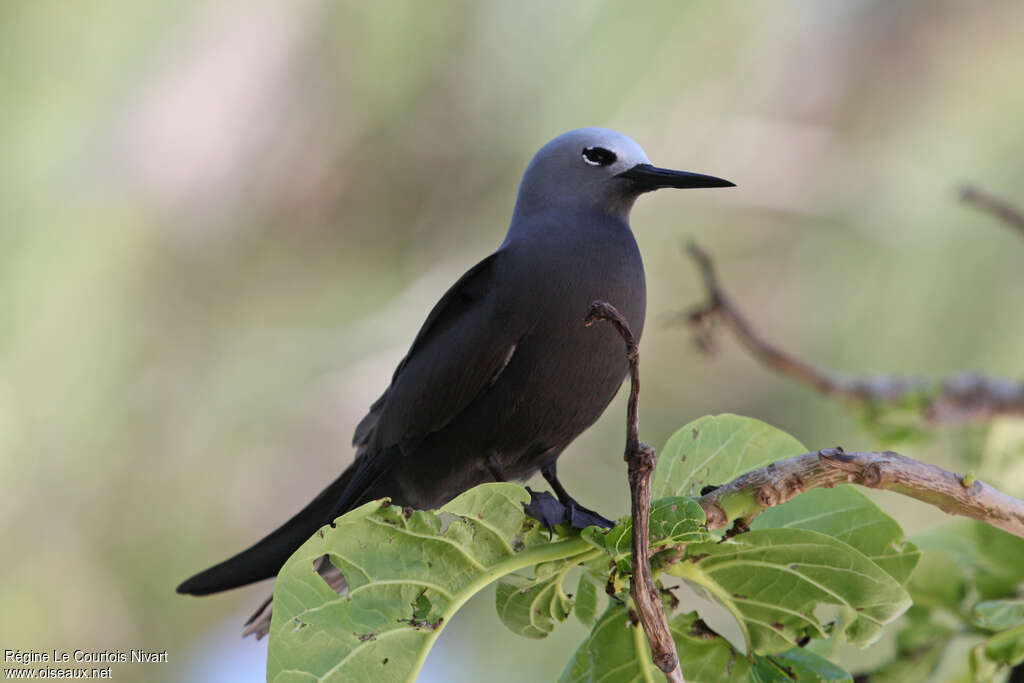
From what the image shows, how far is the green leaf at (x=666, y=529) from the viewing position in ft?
3.01

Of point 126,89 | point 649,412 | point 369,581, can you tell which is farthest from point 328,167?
point 369,581

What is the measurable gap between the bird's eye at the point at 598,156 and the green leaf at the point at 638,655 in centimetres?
80

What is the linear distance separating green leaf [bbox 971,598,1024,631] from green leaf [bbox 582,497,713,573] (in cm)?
43

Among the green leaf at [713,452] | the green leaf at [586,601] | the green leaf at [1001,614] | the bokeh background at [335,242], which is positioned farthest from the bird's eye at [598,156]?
the bokeh background at [335,242]

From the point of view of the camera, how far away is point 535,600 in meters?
1.10

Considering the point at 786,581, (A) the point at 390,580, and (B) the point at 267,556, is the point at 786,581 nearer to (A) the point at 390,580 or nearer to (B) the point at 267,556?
(A) the point at 390,580

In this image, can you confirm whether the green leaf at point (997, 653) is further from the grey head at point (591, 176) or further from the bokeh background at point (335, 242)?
the bokeh background at point (335, 242)

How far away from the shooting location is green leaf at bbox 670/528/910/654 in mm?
1035

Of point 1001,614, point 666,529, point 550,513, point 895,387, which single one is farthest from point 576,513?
point 895,387

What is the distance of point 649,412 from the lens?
3.57 m

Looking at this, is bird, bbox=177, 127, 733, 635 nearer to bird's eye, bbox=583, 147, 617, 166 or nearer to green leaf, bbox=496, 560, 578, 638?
bird's eye, bbox=583, 147, 617, 166

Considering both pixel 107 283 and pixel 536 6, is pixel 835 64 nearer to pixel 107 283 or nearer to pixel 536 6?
pixel 536 6

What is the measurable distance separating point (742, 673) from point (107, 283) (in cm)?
247

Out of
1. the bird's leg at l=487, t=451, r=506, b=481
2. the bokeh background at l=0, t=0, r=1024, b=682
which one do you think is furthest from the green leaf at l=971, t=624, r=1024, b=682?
the bokeh background at l=0, t=0, r=1024, b=682
